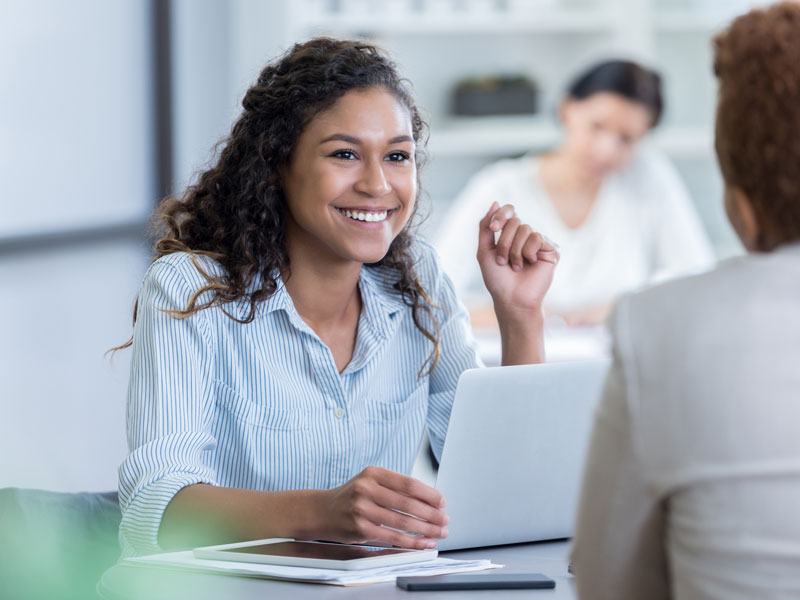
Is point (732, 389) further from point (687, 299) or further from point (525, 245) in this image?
point (525, 245)

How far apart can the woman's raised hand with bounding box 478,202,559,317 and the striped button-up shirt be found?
0.11 m

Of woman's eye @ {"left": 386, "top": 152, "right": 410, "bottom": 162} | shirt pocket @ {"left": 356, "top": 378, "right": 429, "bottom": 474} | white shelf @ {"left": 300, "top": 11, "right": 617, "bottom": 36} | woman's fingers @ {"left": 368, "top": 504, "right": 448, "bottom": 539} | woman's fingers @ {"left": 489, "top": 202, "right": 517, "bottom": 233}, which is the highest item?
white shelf @ {"left": 300, "top": 11, "right": 617, "bottom": 36}

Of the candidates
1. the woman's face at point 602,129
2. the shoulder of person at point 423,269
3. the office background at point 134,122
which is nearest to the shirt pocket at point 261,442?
the shoulder of person at point 423,269

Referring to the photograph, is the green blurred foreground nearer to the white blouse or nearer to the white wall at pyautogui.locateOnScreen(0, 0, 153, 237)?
the white wall at pyautogui.locateOnScreen(0, 0, 153, 237)

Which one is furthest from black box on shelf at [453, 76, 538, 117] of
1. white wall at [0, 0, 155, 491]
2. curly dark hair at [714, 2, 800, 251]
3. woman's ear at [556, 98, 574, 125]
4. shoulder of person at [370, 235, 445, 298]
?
curly dark hair at [714, 2, 800, 251]

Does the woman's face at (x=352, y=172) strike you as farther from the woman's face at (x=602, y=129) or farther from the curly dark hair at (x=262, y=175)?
the woman's face at (x=602, y=129)

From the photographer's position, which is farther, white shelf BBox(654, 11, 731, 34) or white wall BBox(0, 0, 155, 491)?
white shelf BBox(654, 11, 731, 34)

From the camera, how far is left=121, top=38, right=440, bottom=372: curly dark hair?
1.66 meters

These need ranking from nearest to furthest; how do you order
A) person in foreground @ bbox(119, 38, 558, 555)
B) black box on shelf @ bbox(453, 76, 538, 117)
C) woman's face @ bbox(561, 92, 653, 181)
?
1. person in foreground @ bbox(119, 38, 558, 555)
2. woman's face @ bbox(561, 92, 653, 181)
3. black box on shelf @ bbox(453, 76, 538, 117)

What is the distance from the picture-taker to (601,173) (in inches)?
153

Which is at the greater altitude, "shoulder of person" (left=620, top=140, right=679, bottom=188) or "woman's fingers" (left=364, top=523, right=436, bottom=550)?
"shoulder of person" (left=620, top=140, right=679, bottom=188)

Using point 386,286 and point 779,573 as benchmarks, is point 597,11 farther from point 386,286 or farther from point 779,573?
point 779,573

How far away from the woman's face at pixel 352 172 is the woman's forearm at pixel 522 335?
28 centimetres

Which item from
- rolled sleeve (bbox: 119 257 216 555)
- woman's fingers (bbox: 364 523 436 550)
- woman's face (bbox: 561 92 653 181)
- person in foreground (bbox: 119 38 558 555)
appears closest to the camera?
woman's fingers (bbox: 364 523 436 550)
